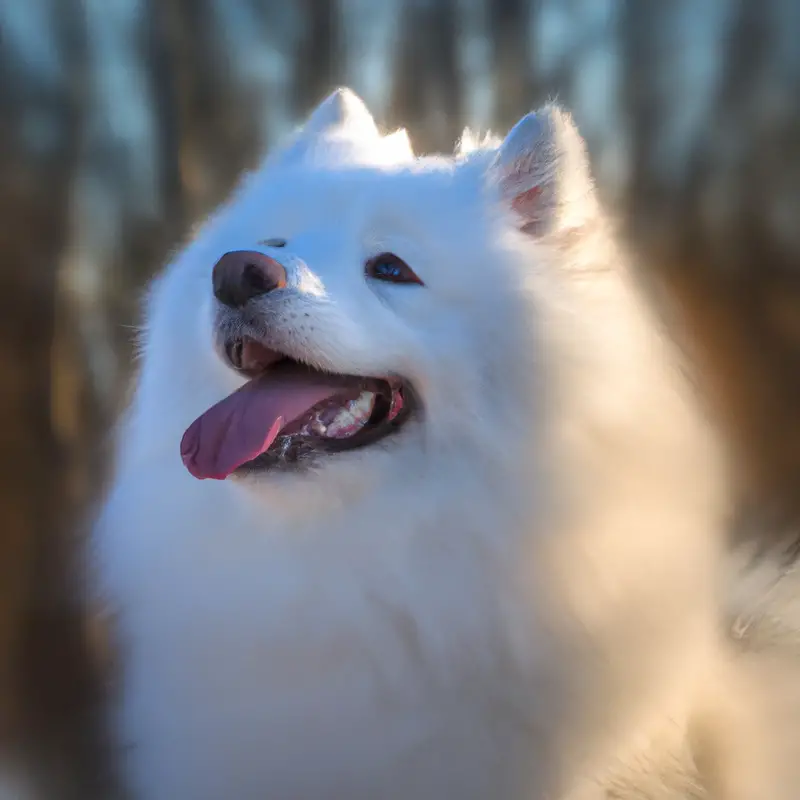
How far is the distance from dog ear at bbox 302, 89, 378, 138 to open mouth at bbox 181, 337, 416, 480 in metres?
0.47

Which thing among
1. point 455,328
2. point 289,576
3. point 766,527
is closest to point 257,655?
point 289,576

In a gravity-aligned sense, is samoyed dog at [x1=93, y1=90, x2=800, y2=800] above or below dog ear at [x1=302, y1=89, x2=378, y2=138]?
below

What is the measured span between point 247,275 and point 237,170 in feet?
1.89

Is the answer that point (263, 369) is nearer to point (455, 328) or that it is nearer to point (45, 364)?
point (455, 328)

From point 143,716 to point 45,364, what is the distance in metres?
0.57

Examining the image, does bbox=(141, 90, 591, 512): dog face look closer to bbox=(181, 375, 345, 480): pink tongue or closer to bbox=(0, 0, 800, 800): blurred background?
bbox=(181, 375, 345, 480): pink tongue

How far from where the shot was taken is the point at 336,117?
122cm

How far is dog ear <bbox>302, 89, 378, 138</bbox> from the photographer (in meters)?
1.21

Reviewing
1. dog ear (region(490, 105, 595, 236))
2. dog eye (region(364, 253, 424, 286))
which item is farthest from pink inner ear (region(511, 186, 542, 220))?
dog eye (region(364, 253, 424, 286))

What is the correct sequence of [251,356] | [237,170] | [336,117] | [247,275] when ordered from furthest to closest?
[237,170]
[336,117]
[251,356]
[247,275]

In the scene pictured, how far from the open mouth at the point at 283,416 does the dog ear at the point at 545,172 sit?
313 millimetres

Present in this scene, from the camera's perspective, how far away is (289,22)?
1.24 meters

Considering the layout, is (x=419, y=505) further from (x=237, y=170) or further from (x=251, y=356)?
(x=237, y=170)

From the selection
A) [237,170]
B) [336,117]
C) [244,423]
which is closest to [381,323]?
[244,423]
